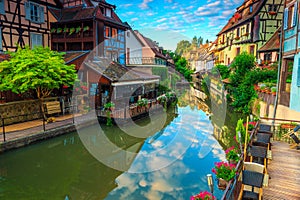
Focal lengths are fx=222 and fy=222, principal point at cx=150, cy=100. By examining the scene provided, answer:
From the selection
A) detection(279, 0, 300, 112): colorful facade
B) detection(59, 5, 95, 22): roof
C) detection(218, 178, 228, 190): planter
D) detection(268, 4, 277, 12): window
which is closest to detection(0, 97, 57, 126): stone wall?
detection(59, 5, 95, 22): roof

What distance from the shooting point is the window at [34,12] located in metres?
17.6

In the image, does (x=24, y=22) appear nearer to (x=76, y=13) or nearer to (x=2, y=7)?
(x=2, y=7)

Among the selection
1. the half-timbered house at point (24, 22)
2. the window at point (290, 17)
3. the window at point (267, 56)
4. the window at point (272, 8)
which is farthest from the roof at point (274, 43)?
the half-timbered house at point (24, 22)

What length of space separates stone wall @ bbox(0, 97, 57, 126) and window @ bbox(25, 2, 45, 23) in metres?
8.43

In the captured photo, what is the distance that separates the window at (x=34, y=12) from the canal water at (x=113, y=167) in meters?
11.5

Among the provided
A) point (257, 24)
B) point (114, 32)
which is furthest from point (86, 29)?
point (257, 24)

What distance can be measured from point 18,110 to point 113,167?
302 inches

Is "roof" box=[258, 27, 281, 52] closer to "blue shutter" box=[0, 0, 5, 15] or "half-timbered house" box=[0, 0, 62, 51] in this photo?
"half-timbered house" box=[0, 0, 62, 51]

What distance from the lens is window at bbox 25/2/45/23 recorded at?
17.6 metres

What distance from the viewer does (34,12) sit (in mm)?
18328

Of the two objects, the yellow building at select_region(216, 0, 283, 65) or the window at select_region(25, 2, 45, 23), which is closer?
the window at select_region(25, 2, 45, 23)

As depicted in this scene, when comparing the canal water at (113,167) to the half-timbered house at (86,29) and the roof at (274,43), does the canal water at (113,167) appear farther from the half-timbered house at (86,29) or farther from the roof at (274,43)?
the roof at (274,43)

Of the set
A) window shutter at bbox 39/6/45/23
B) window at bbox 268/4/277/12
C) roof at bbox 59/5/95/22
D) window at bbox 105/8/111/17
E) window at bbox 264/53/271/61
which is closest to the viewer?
window shutter at bbox 39/6/45/23

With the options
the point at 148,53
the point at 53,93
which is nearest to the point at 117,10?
the point at 148,53
